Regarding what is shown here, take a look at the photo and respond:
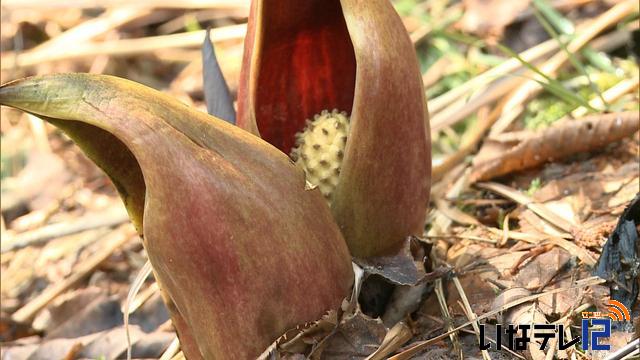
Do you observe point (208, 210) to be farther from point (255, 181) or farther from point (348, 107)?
point (348, 107)

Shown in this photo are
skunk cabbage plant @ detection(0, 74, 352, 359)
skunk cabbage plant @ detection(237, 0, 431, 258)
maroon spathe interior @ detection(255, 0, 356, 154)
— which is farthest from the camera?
maroon spathe interior @ detection(255, 0, 356, 154)

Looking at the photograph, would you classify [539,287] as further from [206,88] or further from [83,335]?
[83,335]

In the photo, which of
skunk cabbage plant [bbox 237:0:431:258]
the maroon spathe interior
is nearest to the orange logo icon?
skunk cabbage plant [bbox 237:0:431:258]

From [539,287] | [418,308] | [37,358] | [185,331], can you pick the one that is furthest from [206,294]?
[37,358]

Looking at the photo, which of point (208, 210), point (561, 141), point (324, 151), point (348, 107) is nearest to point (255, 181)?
point (208, 210)

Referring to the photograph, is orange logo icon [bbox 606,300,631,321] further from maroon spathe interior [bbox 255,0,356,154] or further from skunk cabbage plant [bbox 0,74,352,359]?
maroon spathe interior [bbox 255,0,356,154]

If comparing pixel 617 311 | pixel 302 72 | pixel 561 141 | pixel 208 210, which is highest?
pixel 302 72
